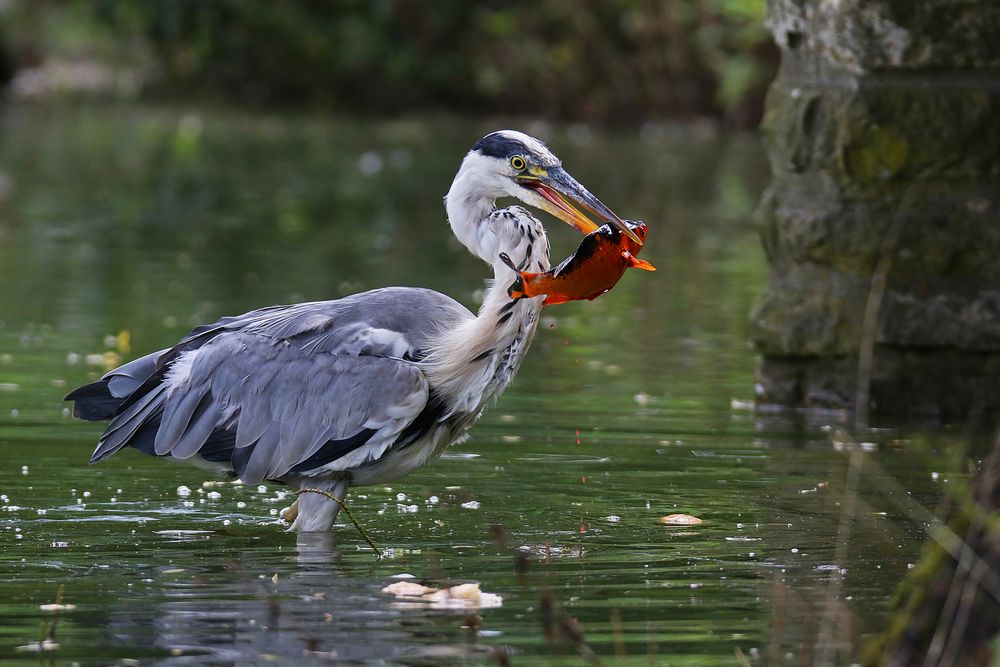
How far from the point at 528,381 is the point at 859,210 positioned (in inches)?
93.4

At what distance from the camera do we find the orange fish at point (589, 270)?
22.6 feet

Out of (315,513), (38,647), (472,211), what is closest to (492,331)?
(472,211)

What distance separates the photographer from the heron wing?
7188 mm

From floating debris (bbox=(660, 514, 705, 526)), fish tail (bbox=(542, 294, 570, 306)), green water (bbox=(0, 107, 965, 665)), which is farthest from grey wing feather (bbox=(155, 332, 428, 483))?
floating debris (bbox=(660, 514, 705, 526))

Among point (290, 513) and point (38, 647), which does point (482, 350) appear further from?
point (38, 647)

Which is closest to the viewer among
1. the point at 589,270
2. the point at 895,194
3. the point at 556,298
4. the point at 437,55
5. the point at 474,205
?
the point at 589,270

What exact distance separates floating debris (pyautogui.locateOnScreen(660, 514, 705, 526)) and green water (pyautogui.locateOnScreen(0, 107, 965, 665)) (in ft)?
0.37

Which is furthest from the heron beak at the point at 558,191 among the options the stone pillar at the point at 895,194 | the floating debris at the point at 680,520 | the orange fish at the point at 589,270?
the stone pillar at the point at 895,194

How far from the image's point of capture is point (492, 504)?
24.9 feet

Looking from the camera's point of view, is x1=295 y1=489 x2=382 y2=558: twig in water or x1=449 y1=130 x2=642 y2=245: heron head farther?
x1=449 y1=130 x2=642 y2=245: heron head

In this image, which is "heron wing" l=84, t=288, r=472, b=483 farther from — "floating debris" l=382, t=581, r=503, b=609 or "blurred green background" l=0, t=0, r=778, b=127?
"blurred green background" l=0, t=0, r=778, b=127

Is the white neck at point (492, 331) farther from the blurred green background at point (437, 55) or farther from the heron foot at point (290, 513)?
the blurred green background at point (437, 55)

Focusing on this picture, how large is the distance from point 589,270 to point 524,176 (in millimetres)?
654

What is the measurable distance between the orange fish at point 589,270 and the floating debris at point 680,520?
99 centimetres
